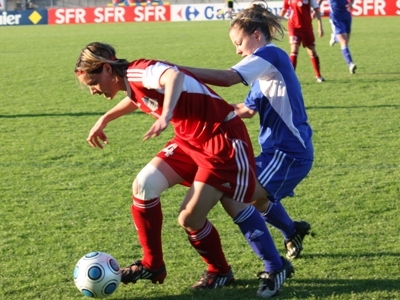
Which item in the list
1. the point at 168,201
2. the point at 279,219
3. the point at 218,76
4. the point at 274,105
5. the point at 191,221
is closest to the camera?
the point at 218,76

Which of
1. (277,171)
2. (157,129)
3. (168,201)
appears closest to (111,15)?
(168,201)

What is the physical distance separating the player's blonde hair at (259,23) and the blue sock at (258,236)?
0.94m

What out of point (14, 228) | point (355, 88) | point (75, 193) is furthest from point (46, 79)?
point (14, 228)

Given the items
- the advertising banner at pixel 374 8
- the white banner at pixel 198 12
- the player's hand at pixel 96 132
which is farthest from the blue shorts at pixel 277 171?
the white banner at pixel 198 12

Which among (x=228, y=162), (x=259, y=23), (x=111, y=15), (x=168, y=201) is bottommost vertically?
(x=111, y=15)

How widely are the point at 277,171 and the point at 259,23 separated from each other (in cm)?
79

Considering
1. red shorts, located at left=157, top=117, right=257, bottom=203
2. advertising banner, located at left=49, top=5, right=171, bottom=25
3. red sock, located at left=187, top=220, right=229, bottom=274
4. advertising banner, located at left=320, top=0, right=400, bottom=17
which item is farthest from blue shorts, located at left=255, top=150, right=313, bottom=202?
advertising banner, located at left=49, top=5, right=171, bottom=25

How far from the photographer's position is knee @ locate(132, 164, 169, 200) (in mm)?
3799

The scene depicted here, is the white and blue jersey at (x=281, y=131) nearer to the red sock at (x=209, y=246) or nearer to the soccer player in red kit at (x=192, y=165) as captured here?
the soccer player in red kit at (x=192, y=165)

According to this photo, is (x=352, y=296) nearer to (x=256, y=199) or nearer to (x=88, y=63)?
(x=256, y=199)

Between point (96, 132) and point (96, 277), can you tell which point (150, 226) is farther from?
point (96, 132)

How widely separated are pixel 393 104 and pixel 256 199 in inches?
247

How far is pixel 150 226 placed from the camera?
3.87 meters

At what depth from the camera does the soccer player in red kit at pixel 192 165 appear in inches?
143
